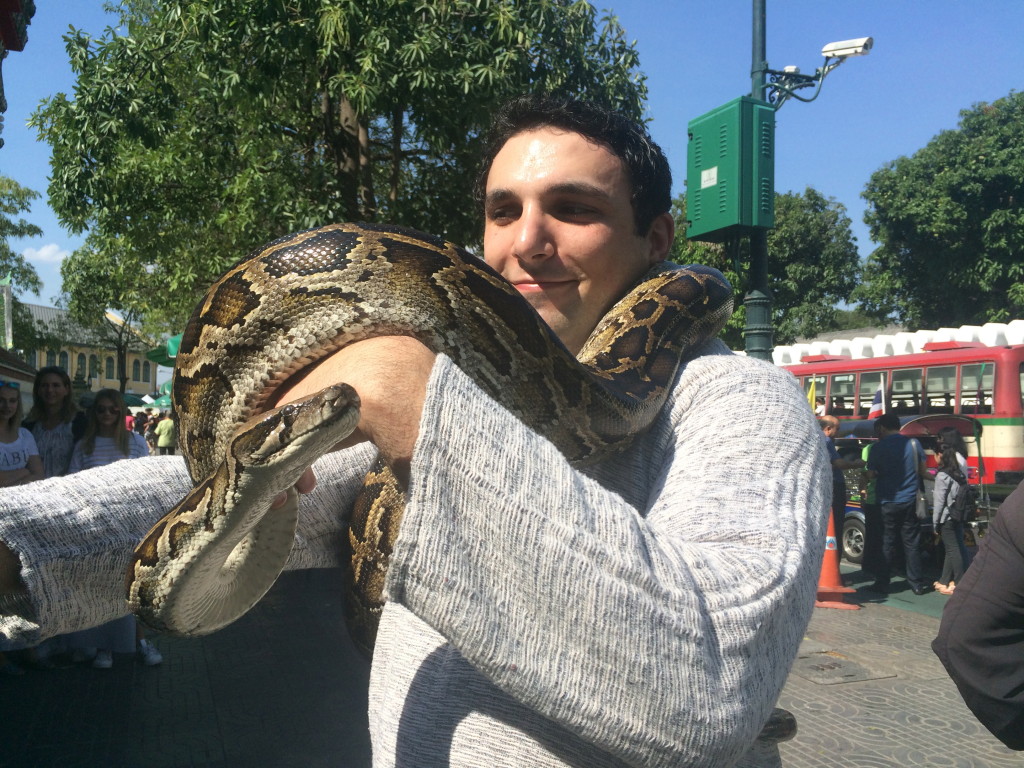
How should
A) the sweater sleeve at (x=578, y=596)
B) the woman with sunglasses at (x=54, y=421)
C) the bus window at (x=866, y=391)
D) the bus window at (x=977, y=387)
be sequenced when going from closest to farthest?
the sweater sleeve at (x=578, y=596)
the woman with sunglasses at (x=54, y=421)
the bus window at (x=977, y=387)
the bus window at (x=866, y=391)

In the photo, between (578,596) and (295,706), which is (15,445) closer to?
(295,706)

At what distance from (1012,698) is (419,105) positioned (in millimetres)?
8163

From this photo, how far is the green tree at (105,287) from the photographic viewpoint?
1576 centimetres

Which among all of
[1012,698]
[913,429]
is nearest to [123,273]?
[913,429]

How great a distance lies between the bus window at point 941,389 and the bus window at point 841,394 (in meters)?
1.78

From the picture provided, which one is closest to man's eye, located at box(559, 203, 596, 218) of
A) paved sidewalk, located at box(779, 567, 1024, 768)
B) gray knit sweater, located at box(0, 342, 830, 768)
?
gray knit sweater, located at box(0, 342, 830, 768)

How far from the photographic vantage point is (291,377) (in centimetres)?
157

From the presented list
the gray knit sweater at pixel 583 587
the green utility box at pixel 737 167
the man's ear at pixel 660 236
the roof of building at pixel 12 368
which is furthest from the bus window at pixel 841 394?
the roof of building at pixel 12 368

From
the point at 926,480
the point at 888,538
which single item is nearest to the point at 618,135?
the point at 888,538

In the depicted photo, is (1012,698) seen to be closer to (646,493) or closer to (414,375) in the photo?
(646,493)

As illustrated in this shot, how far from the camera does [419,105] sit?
355 inches

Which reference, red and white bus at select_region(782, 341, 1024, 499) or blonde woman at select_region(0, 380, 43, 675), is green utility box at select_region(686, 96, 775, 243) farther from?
red and white bus at select_region(782, 341, 1024, 499)

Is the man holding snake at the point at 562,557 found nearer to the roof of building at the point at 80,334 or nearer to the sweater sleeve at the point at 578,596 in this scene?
the sweater sleeve at the point at 578,596

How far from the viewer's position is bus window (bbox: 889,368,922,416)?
1559 cm
